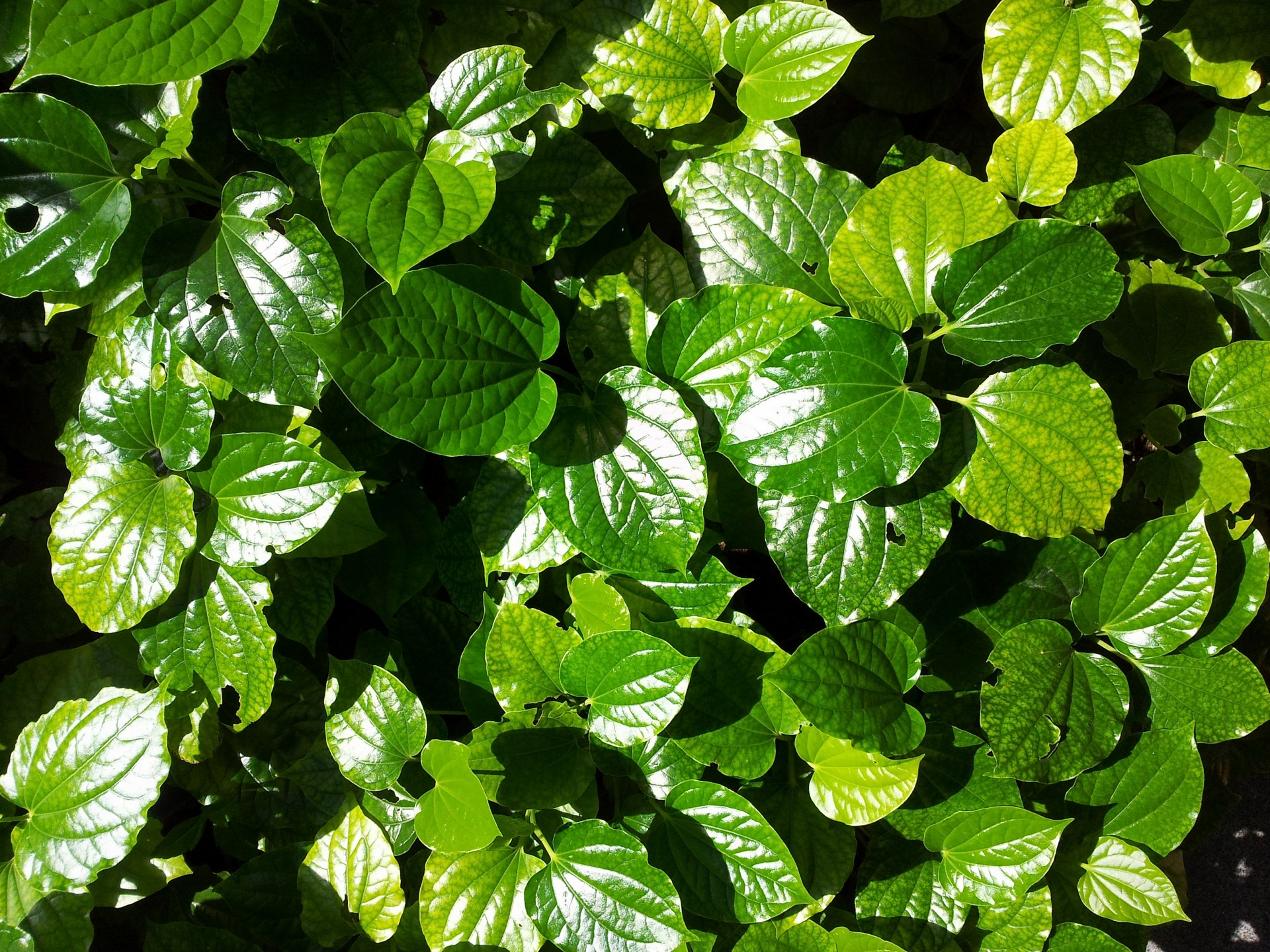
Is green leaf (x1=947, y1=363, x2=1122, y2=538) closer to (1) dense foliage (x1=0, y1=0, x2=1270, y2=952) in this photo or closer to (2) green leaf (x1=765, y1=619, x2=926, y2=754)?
(1) dense foliage (x1=0, y1=0, x2=1270, y2=952)

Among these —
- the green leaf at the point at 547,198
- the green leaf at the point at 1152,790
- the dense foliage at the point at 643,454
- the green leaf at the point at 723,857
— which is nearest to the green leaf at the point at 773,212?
the dense foliage at the point at 643,454

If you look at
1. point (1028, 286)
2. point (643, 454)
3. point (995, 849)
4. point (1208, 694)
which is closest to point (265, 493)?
point (643, 454)

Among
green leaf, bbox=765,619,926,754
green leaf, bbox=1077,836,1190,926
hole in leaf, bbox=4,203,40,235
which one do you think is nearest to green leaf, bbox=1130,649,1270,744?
green leaf, bbox=1077,836,1190,926

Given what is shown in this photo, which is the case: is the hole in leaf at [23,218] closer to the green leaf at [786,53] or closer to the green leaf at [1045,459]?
the green leaf at [786,53]

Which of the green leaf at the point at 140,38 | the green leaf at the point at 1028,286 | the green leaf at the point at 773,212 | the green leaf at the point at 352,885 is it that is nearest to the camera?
the green leaf at the point at 140,38

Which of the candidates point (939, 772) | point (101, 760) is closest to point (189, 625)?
point (101, 760)

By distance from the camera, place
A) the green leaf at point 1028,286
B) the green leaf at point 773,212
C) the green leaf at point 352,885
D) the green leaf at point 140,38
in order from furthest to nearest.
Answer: the green leaf at point 352,885
the green leaf at point 773,212
the green leaf at point 1028,286
the green leaf at point 140,38
